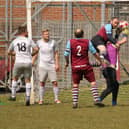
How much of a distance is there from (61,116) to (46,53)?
322 centimetres

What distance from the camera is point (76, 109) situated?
46.1 ft

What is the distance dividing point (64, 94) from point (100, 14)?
4380 millimetres

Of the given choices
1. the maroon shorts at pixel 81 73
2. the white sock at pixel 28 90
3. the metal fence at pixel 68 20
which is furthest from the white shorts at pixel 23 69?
the metal fence at pixel 68 20

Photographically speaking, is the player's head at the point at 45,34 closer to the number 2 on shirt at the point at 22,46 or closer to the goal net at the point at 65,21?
the number 2 on shirt at the point at 22,46

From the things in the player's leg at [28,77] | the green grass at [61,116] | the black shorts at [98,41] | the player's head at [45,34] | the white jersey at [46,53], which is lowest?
the green grass at [61,116]

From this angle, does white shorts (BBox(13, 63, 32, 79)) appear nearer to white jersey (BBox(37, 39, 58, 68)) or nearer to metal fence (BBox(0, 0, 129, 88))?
white jersey (BBox(37, 39, 58, 68))

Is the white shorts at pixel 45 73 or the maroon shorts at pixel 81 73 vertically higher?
the maroon shorts at pixel 81 73

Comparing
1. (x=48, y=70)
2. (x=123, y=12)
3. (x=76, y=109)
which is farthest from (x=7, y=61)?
(x=76, y=109)

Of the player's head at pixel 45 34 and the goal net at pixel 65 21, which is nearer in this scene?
the player's head at pixel 45 34

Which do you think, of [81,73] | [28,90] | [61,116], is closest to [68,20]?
[28,90]

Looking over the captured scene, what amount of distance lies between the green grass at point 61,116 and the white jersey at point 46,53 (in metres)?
0.98

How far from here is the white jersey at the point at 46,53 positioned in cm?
1555

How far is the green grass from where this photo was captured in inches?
443

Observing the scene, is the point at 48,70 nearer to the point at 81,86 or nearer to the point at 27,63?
the point at 27,63
